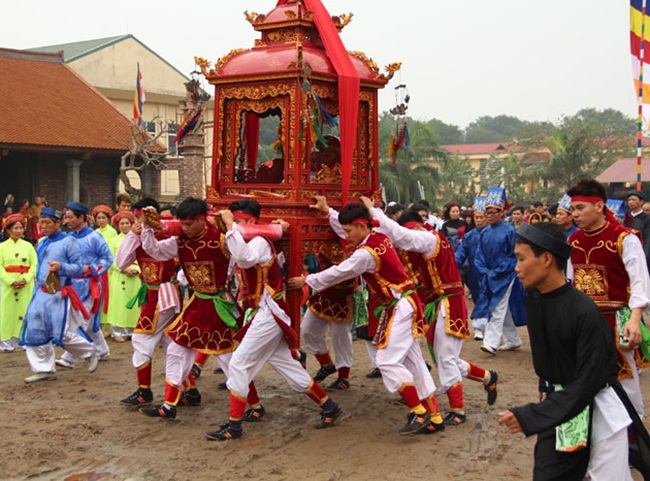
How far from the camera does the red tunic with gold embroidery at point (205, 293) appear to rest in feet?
21.8

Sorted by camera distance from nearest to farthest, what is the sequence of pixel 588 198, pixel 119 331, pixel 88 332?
pixel 588 198 → pixel 88 332 → pixel 119 331

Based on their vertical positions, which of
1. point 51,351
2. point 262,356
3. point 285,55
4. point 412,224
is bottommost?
point 51,351

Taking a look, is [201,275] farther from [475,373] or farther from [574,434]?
[574,434]

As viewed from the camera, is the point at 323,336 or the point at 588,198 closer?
the point at 588,198

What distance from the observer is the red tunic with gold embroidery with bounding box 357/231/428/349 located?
244 inches

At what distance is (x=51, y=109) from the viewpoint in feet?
70.5

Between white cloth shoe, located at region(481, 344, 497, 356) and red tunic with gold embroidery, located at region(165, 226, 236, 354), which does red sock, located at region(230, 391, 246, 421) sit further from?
white cloth shoe, located at region(481, 344, 497, 356)

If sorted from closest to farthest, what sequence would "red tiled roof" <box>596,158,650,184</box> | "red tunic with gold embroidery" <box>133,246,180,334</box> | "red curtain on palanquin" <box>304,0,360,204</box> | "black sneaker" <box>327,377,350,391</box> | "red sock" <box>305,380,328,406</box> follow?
"red sock" <box>305,380,328,406</box> → "red curtain on palanquin" <box>304,0,360,204</box> → "red tunic with gold embroidery" <box>133,246,180,334</box> → "black sneaker" <box>327,377,350,391</box> → "red tiled roof" <box>596,158,650,184</box>

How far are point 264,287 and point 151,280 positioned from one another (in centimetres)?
150

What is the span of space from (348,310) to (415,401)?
5.59 ft

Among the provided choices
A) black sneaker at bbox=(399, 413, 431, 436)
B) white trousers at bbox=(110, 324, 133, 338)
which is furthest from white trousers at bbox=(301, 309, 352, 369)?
white trousers at bbox=(110, 324, 133, 338)

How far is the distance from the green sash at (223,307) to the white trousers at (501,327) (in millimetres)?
3911

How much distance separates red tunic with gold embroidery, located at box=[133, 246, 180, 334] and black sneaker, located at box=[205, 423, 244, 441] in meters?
1.40

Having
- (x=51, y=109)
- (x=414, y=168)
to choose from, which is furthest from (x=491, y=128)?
(x=51, y=109)
